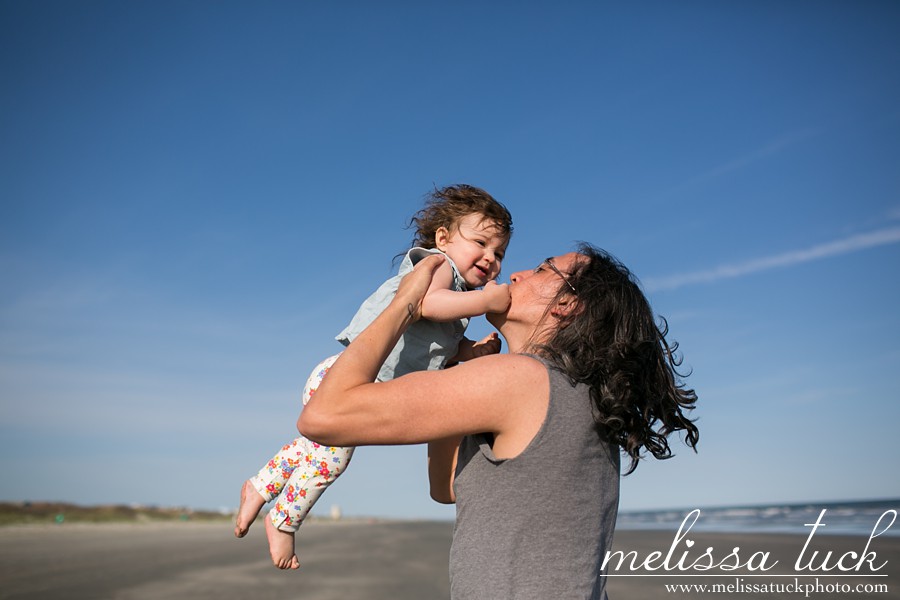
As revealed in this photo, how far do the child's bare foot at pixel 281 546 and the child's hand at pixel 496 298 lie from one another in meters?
1.48

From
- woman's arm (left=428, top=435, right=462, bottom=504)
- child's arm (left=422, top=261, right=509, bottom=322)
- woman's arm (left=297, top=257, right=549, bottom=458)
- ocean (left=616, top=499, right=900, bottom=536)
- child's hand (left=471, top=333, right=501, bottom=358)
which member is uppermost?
child's arm (left=422, top=261, right=509, bottom=322)

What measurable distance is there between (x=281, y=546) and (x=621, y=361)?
1.86 m

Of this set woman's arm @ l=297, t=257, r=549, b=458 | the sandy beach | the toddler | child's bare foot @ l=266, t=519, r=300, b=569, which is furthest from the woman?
the sandy beach

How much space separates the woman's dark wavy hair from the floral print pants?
134 centimetres

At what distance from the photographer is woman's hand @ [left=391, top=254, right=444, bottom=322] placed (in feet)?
7.94

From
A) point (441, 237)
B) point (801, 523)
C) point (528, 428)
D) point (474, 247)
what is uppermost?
point (441, 237)

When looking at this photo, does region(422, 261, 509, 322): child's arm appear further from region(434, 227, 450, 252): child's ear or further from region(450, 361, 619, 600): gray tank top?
region(434, 227, 450, 252): child's ear

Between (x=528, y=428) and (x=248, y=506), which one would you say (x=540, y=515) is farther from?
(x=248, y=506)

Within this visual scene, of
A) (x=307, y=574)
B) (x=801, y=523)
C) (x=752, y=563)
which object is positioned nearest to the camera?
(x=307, y=574)

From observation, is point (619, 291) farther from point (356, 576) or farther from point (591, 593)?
point (356, 576)

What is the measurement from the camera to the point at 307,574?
8570 mm

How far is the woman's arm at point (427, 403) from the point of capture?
1.99 m

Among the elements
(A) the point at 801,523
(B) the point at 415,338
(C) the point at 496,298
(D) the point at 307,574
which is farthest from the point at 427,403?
(A) the point at 801,523

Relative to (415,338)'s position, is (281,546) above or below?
below
